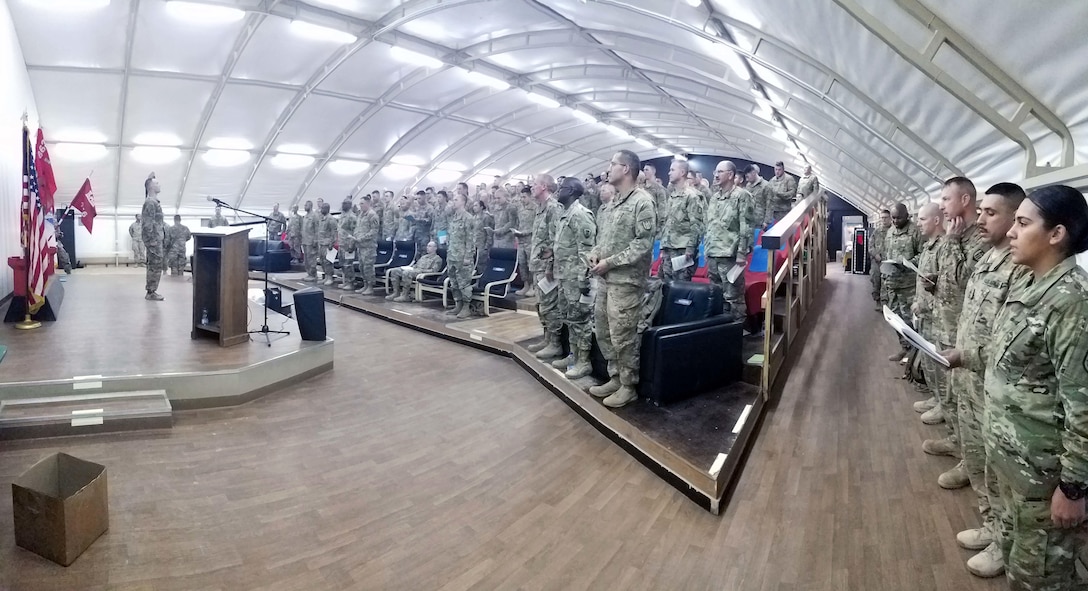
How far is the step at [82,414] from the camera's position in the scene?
2.88 metres

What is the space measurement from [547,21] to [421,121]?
20.1 ft

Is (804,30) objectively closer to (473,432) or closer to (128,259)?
(473,432)

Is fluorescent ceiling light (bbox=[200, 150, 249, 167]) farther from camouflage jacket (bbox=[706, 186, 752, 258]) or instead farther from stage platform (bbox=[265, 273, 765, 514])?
camouflage jacket (bbox=[706, 186, 752, 258])

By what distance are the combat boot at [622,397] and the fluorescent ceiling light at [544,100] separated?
1111 cm

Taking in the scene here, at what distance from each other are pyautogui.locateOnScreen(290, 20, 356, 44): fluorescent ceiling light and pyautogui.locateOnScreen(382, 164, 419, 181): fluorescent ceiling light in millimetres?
6054

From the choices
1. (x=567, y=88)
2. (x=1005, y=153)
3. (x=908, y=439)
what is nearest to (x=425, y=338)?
(x=908, y=439)

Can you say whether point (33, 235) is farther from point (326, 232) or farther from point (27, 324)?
point (326, 232)

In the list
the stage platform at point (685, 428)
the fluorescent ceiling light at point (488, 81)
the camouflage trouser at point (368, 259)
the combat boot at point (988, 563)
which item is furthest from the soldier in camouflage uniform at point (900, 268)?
the fluorescent ceiling light at point (488, 81)

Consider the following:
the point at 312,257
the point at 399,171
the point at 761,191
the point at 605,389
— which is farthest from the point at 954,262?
the point at 399,171

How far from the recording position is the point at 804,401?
3482mm

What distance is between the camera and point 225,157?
12383mm

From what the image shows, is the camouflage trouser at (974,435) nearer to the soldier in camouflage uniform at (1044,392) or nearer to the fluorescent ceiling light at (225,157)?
the soldier in camouflage uniform at (1044,392)

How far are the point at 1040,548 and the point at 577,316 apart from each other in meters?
2.97

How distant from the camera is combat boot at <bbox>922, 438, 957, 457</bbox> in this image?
8.79ft
